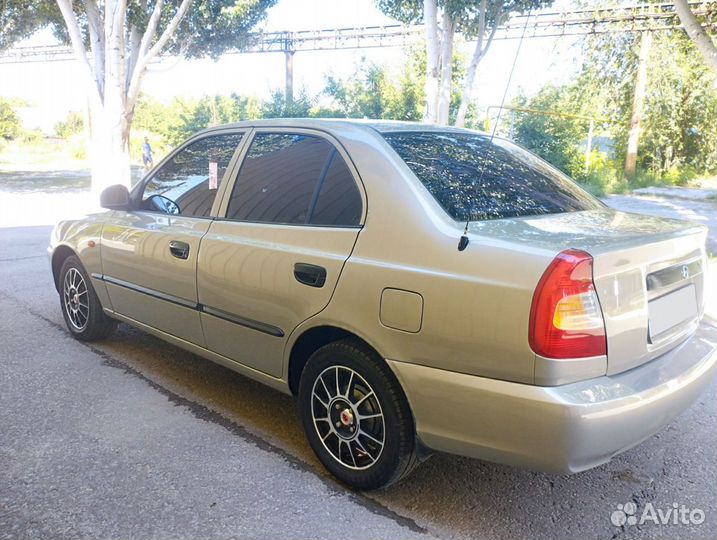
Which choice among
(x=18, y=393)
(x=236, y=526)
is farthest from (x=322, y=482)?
(x=18, y=393)

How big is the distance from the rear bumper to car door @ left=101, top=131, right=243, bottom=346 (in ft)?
5.32

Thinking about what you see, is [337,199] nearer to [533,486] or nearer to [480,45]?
[533,486]

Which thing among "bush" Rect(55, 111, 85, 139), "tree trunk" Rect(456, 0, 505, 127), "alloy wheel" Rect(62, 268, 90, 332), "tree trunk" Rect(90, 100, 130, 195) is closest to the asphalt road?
"alloy wheel" Rect(62, 268, 90, 332)

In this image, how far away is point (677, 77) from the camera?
22453 mm

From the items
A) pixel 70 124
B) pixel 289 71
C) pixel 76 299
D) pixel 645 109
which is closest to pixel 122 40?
pixel 76 299

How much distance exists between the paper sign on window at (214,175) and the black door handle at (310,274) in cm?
98

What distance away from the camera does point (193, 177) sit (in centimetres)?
377

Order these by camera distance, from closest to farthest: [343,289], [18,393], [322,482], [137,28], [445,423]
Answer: [445,423] < [343,289] < [322,482] < [18,393] < [137,28]

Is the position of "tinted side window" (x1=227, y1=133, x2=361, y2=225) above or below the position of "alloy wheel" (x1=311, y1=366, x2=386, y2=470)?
above

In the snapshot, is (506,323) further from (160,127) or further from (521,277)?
(160,127)

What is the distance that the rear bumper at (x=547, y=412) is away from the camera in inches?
83.0

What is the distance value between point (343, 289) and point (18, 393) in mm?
2368

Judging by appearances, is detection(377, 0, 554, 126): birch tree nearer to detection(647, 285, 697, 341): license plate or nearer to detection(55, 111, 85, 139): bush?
detection(647, 285, 697, 341): license plate

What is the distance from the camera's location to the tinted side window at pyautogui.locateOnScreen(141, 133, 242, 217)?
356 cm
